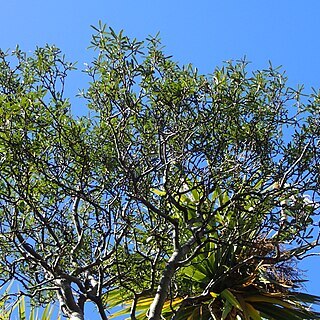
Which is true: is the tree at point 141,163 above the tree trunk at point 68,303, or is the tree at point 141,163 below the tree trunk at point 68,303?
above

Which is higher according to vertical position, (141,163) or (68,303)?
(141,163)

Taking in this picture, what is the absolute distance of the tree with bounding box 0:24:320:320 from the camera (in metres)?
4.29

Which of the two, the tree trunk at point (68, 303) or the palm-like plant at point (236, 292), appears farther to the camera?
the palm-like plant at point (236, 292)

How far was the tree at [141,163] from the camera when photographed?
429 cm

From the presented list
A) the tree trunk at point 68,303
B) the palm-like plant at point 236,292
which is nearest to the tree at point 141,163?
the tree trunk at point 68,303

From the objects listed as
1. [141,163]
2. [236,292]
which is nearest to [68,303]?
[141,163]

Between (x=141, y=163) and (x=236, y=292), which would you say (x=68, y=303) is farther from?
(x=236, y=292)

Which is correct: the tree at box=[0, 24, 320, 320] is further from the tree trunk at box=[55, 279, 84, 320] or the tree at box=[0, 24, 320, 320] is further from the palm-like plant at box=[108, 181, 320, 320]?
the palm-like plant at box=[108, 181, 320, 320]

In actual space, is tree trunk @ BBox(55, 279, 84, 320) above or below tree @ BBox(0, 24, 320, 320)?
below

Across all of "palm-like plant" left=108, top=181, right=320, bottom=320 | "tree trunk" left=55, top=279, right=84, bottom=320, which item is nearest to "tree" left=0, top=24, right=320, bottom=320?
"tree trunk" left=55, top=279, right=84, bottom=320

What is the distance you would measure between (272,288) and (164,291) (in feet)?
10.5

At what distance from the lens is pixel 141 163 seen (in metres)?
4.55

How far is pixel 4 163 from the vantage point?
4145 millimetres

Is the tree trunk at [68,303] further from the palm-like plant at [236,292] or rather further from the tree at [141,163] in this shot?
the palm-like plant at [236,292]
